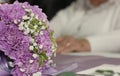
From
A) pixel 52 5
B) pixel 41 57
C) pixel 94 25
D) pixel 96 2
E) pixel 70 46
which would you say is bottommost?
pixel 41 57

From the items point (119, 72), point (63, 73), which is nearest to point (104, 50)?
point (119, 72)

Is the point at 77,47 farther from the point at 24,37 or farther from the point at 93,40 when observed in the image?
the point at 24,37

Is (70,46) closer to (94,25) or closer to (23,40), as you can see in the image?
(94,25)

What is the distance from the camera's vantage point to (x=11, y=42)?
638mm

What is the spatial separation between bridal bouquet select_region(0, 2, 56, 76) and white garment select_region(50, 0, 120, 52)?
884 mm

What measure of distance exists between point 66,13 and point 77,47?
60cm

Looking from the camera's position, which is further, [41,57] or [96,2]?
[96,2]

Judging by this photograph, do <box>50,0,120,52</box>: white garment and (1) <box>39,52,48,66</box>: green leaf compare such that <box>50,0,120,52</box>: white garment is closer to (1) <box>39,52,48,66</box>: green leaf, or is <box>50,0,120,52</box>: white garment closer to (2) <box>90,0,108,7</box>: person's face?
(2) <box>90,0,108,7</box>: person's face

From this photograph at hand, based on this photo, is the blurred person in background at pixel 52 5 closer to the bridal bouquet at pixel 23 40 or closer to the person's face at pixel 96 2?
the person's face at pixel 96 2

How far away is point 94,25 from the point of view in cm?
185

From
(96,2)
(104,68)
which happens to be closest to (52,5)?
(96,2)

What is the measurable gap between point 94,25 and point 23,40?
1.24 m

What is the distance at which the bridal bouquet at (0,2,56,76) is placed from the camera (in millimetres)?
637

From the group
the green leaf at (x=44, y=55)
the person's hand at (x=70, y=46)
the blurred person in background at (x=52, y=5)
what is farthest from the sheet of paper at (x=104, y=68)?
the blurred person in background at (x=52, y=5)
